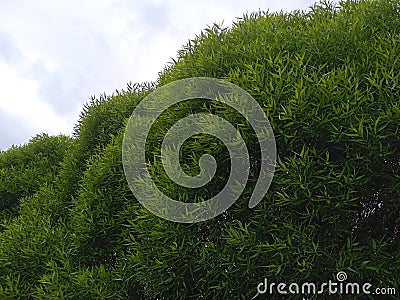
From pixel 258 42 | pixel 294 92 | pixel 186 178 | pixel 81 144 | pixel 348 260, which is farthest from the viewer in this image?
pixel 81 144

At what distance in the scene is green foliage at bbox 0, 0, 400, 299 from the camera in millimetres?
2016

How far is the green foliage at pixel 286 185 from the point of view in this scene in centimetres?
202

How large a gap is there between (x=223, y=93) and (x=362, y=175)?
2.65 ft

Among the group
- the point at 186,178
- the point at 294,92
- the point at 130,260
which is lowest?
the point at 130,260

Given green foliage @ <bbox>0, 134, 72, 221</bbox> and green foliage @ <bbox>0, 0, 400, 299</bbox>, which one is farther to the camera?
green foliage @ <bbox>0, 134, 72, 221</bbox>

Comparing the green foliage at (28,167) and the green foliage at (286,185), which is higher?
the green foliage at (28,167)

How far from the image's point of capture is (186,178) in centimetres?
231

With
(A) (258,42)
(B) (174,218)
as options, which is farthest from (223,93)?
(B) (174,218)

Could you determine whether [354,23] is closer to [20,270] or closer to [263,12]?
[263,12]

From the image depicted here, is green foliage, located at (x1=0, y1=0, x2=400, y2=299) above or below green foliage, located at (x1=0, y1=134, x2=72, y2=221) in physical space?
below

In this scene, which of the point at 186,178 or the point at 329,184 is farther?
the point at 186,178

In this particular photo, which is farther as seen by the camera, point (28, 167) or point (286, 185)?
point (28, 167)

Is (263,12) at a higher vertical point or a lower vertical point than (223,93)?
higher

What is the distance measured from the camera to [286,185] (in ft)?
6.75
